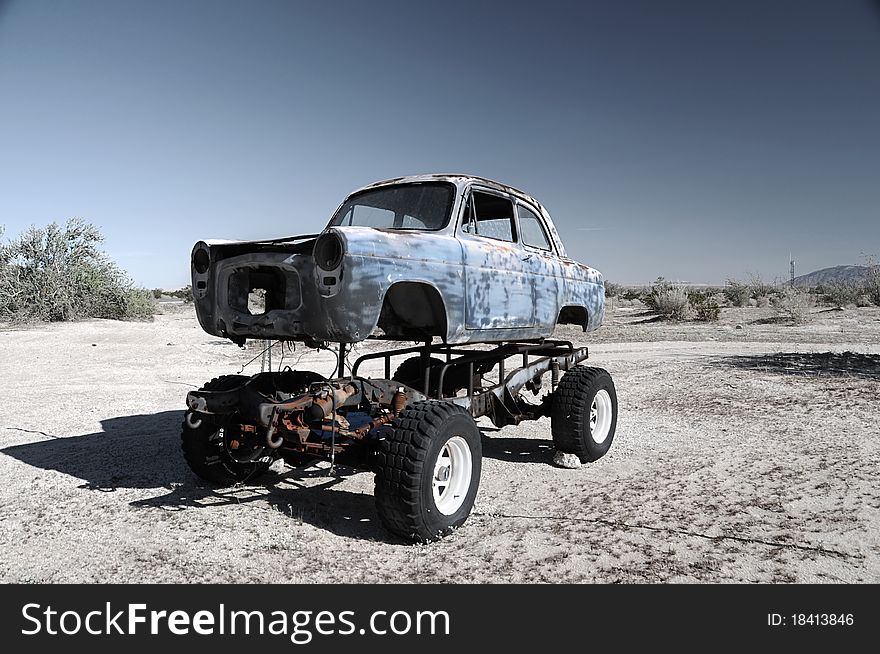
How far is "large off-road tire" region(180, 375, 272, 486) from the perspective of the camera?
5.16 m

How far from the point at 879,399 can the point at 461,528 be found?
6778 millimetres

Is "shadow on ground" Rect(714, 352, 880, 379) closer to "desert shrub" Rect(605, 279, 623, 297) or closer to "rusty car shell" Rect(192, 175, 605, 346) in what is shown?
"rusty car shell" Rect(192, 175, 605, 346)

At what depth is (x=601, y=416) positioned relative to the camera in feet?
22.1

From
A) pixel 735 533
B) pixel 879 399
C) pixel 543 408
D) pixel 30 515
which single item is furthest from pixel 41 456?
pixel 879 399

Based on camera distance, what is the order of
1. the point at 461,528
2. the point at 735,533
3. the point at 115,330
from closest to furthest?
the point at 735,533, the point at 461,528, the point at 115,330

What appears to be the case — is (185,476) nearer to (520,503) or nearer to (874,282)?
(520,503)

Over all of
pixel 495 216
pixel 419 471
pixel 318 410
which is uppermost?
pixel 495 216

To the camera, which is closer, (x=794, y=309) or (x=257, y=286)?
(x=257, y=286)

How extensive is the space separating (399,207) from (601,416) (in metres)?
3.02

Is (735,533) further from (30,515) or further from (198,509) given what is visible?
(30,515)

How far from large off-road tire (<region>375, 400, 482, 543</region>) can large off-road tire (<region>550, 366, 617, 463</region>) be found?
6.22ft

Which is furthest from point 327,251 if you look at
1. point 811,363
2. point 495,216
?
point 811,363

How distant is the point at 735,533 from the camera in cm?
430

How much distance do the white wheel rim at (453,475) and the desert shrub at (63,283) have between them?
21144mm
